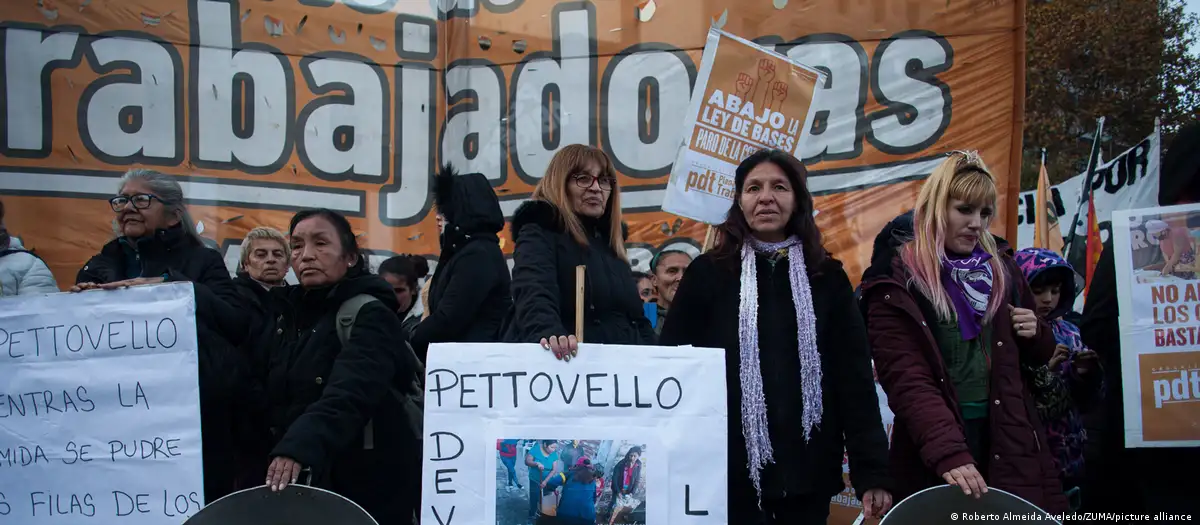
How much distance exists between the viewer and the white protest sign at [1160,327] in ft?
11.6

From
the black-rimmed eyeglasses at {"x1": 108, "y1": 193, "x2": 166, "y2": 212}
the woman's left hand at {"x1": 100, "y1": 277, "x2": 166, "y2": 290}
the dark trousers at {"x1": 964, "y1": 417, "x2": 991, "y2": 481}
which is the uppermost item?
the black-rimmed eyeglasses at {"x1": 108, "y1": 193, "x2": 166, "y2": 212}

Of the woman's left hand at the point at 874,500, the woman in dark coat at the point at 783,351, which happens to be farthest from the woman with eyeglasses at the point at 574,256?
the woman's left hand at the point at 874,500

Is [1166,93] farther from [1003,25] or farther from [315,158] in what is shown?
[315,158]

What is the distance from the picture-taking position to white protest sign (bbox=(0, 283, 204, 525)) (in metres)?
3.44

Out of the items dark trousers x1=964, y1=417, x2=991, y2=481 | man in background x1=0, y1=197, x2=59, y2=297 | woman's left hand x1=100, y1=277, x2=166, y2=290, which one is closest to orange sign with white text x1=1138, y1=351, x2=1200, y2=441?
dark trousers x1=964, y1=417, x2=991, y2=481

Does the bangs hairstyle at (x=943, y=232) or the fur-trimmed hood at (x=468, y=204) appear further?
the fur-trimmed hood at (x=468, y=204)

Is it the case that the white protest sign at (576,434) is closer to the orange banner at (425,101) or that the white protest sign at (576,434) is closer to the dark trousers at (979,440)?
the dark trousers at (979,440)

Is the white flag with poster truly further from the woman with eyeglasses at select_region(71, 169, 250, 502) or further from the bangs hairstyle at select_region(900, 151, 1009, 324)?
the woman with eyeglasses at select_region(71, 169, 250, 502)

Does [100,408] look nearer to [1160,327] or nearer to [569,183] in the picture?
[569,183]

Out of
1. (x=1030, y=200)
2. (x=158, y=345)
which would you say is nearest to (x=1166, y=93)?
(x=1030, y=200)

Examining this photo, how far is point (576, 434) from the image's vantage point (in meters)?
2.91

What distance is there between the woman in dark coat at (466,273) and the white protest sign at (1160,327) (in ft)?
7.42

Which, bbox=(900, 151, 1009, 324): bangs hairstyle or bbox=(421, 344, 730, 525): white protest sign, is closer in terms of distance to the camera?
bbox=(421, 344, 730, 525): white protest sign

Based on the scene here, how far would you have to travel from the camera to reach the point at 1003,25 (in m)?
6.20
